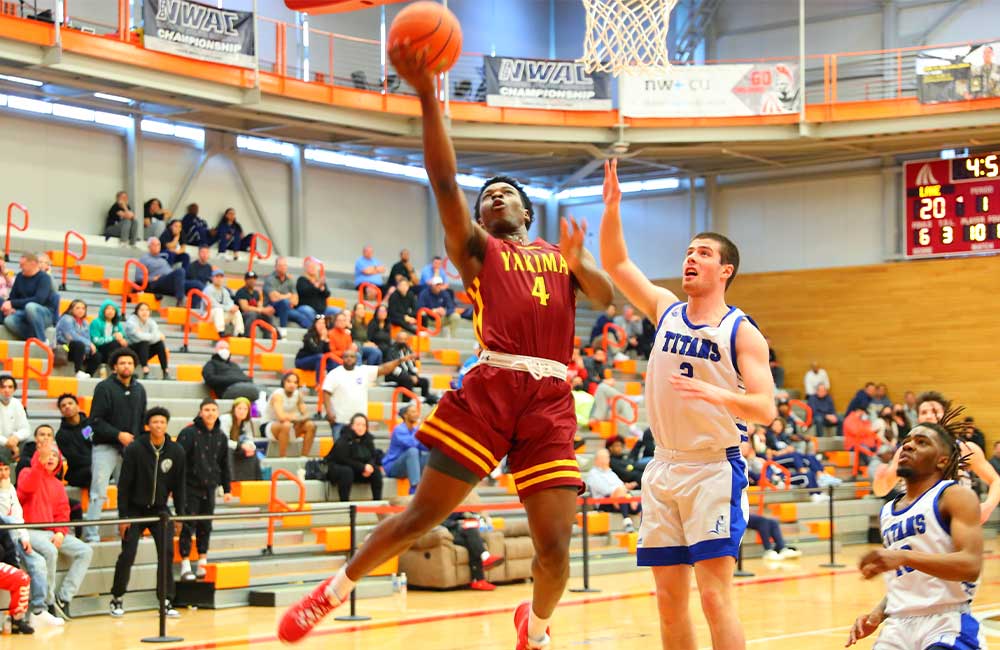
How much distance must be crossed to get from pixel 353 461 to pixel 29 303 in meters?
4.23

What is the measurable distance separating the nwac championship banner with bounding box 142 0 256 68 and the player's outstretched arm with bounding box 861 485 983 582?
1552cm

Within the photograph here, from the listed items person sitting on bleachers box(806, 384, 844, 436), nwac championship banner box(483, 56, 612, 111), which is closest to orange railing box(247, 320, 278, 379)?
nwac championship banner box(483, 56, 612, 111)

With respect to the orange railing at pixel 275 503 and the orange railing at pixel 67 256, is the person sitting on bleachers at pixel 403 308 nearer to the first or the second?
→ the orange railing at pixel 67 256

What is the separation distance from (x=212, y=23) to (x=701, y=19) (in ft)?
40.6

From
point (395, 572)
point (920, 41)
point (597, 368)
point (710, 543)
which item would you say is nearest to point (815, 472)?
point (597, 368)

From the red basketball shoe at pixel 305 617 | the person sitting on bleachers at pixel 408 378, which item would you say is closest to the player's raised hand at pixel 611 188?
the red basketball shoe at pixel 305 617

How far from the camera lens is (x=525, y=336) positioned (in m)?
5.53

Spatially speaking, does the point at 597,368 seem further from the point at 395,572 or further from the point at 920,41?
the point at 920,41

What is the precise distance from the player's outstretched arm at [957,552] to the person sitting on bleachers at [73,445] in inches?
346

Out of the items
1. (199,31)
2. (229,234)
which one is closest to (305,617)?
(199,31)

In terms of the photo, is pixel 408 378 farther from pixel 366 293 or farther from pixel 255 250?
pixel 255 250

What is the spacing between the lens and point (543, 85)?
22.5 m

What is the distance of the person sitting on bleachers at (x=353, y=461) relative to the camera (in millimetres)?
14188

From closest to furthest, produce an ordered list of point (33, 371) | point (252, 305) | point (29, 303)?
point (33, 371), point (29, 303), point (252, 305)
